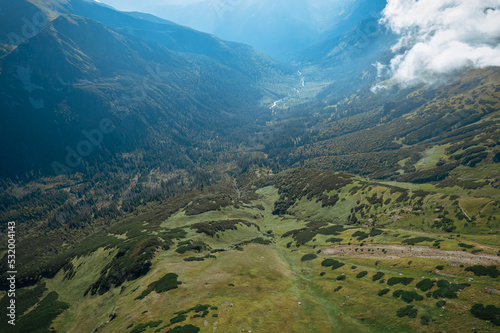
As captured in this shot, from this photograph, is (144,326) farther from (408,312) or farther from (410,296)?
(410,296)

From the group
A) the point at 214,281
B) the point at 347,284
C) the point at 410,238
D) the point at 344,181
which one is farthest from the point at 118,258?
the point at 344,181

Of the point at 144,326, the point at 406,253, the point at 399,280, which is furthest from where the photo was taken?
the point at 406,253


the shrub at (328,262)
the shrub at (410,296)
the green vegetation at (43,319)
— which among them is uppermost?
the shrub at (410,296)

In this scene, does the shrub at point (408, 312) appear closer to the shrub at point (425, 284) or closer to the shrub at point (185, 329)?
the shrub at point (425, 284)

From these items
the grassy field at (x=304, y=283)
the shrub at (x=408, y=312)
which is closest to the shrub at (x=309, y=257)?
the grassy field at (x=304, y=283)

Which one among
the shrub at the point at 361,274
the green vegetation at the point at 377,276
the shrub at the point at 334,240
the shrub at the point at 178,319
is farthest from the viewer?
the shrub at the point at 334,240

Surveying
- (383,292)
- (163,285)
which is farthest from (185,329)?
(383,292)

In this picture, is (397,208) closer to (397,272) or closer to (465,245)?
(465,245)

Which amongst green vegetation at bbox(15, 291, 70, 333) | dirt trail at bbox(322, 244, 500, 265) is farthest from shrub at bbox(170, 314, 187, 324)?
green vegetation at bbox(15, 291, 70, 333)
